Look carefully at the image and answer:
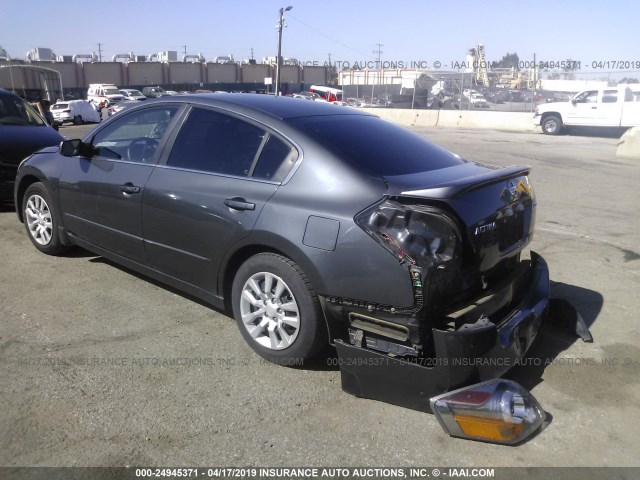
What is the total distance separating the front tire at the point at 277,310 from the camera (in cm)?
336

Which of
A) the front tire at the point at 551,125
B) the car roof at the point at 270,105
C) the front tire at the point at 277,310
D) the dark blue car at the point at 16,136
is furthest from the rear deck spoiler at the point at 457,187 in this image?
the front tire at the point at 551,125

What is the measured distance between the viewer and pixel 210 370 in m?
3.60

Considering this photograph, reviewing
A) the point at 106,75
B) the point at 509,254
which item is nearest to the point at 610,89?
the point at 509,254

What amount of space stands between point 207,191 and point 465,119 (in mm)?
27746

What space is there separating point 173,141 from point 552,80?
107 ft

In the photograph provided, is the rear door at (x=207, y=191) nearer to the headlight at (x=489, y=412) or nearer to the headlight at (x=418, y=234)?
the headlight at (x=418, y=234)

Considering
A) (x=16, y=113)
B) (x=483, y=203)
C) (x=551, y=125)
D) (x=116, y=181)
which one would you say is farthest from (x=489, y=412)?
(x=551, y=125)

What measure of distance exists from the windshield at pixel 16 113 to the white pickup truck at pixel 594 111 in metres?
21.1

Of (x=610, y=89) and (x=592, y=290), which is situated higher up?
(x=610, y=89)

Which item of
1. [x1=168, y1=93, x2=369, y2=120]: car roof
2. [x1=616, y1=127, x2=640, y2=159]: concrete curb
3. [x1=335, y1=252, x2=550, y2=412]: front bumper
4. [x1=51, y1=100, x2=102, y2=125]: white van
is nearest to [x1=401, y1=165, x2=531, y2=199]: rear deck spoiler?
[x1=335, y1=252, x2=550, y2=412]: front bumper

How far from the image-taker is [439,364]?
2.93m

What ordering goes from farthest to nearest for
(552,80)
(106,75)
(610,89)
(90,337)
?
(106,75) < (552,80) < (610,89) < (90,337)

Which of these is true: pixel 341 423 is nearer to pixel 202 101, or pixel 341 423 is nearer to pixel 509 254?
pixel 509 254

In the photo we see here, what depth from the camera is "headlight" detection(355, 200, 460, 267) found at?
2.94 metres
